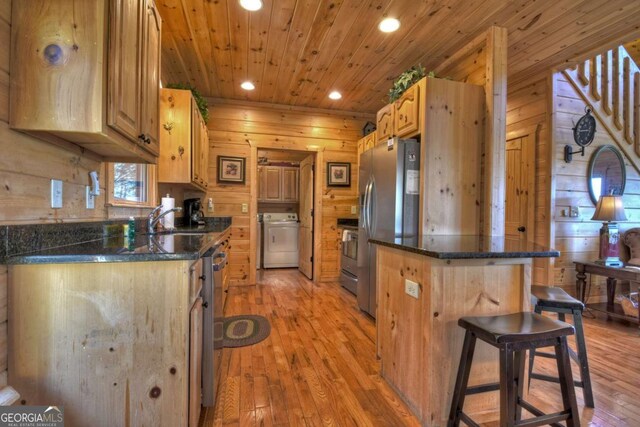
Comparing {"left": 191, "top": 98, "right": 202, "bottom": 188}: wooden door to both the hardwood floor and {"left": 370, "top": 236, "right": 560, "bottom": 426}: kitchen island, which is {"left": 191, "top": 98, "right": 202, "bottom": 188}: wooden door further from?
{"left": 370, "top": 236, "right": 560, "bottom": 426}: kitchen island

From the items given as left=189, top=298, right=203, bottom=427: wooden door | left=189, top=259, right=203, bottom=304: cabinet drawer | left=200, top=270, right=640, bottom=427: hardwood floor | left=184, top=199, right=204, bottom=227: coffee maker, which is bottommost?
left=200, top=270, right=640, bottom=427: hardwood floor

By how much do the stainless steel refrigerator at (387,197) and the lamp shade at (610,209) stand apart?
7.43ft

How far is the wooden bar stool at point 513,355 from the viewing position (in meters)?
1.17

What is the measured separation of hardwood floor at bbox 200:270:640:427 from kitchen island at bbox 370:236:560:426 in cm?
24

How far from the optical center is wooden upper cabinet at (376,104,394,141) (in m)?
3.07

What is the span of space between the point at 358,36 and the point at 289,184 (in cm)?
357

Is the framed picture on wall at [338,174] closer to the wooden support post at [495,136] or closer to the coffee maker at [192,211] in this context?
the coffee maker at [192,211]

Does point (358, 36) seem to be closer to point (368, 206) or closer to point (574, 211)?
point (368, 206)

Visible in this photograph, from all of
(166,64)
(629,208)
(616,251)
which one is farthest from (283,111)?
(629,208)

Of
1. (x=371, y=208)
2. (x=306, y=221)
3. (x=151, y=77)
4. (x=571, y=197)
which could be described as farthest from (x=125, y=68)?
(x=571, y=197)

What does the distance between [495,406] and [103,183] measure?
250 cm

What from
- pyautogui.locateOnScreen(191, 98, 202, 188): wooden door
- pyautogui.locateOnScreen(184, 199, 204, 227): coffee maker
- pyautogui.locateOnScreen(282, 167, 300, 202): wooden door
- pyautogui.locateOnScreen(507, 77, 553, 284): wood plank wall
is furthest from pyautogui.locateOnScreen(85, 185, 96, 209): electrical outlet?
pyautogui.locateOnScreen(282, 167, 300, 202): wooden door

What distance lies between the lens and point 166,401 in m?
1.16

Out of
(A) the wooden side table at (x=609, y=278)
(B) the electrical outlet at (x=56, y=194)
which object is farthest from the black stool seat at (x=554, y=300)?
(B) the electrical outlet at (x=56, y=194)
